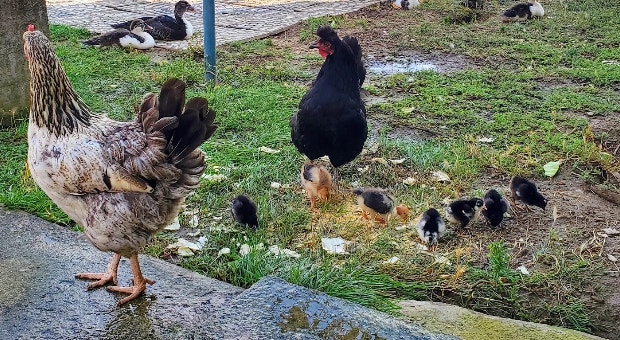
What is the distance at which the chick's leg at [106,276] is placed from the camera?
384cm

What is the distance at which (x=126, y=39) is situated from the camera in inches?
373

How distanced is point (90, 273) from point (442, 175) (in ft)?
10.2

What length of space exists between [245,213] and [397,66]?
4.92m

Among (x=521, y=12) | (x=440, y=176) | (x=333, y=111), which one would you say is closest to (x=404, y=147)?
(x=440, y=176)

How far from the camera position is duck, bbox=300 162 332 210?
209 inches

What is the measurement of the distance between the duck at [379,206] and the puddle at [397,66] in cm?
402

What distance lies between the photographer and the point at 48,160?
362cm

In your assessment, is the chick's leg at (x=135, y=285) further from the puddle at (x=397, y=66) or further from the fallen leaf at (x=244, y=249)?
the puddle at (x=397, y=66)

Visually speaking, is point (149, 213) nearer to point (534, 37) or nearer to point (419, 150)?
point (419, 150)

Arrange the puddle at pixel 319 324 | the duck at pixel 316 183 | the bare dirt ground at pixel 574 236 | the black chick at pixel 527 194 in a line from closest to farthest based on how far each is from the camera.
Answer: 1. the puddle at pixel 319 324
2. the bare dirt ground at pixel 574 236
3. the black chick at pixel 527 194
4. the duck at pixel 316 183

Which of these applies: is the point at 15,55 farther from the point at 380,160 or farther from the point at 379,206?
the point at 379,206

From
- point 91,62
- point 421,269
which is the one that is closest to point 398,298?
point 421,269

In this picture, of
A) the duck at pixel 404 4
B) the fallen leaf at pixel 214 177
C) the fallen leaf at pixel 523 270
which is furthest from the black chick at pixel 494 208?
the duck at pixel 404 4

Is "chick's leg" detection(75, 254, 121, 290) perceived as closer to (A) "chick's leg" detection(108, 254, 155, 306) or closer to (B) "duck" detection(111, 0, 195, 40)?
(A) "chick's leg" detection(108, 254, 155, 306)
